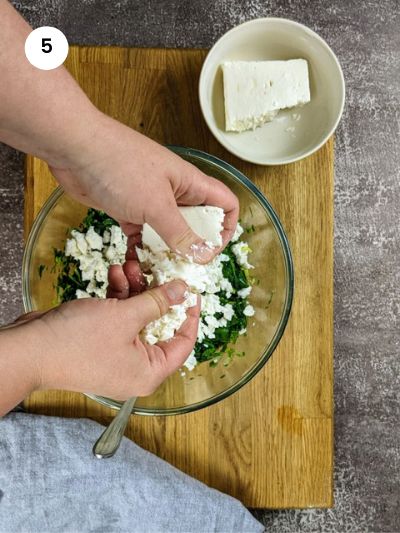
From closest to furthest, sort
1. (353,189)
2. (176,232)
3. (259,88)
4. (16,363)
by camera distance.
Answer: (16,363) → (176,232) → (259,88) → (353,189)

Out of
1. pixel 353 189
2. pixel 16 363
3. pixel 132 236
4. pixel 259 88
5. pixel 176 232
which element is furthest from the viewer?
pixel 353 189

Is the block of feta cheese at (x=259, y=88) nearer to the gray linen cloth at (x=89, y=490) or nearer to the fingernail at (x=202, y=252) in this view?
the fingernail at (x=202, y=252)

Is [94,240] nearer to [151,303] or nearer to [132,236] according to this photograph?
[132,236]

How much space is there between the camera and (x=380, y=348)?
1.40 metres

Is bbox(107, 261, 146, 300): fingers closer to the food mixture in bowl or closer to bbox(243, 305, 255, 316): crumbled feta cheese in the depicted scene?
the food mixture in bowl

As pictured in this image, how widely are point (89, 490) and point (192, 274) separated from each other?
51 cm

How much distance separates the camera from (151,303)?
90 cm

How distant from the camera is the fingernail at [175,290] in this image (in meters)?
0.94

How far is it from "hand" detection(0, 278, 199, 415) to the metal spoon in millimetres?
138

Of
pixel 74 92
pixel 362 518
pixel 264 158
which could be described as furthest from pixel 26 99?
pixel 362 518

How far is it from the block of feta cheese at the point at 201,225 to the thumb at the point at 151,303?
0.09 m

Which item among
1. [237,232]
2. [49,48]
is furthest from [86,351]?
[49,48]

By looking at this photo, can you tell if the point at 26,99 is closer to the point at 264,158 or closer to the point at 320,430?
the point at 264,158

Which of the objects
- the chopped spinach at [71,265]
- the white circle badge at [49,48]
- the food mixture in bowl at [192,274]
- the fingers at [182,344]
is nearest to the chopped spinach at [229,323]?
the food mixture in bowl at [192,274]
